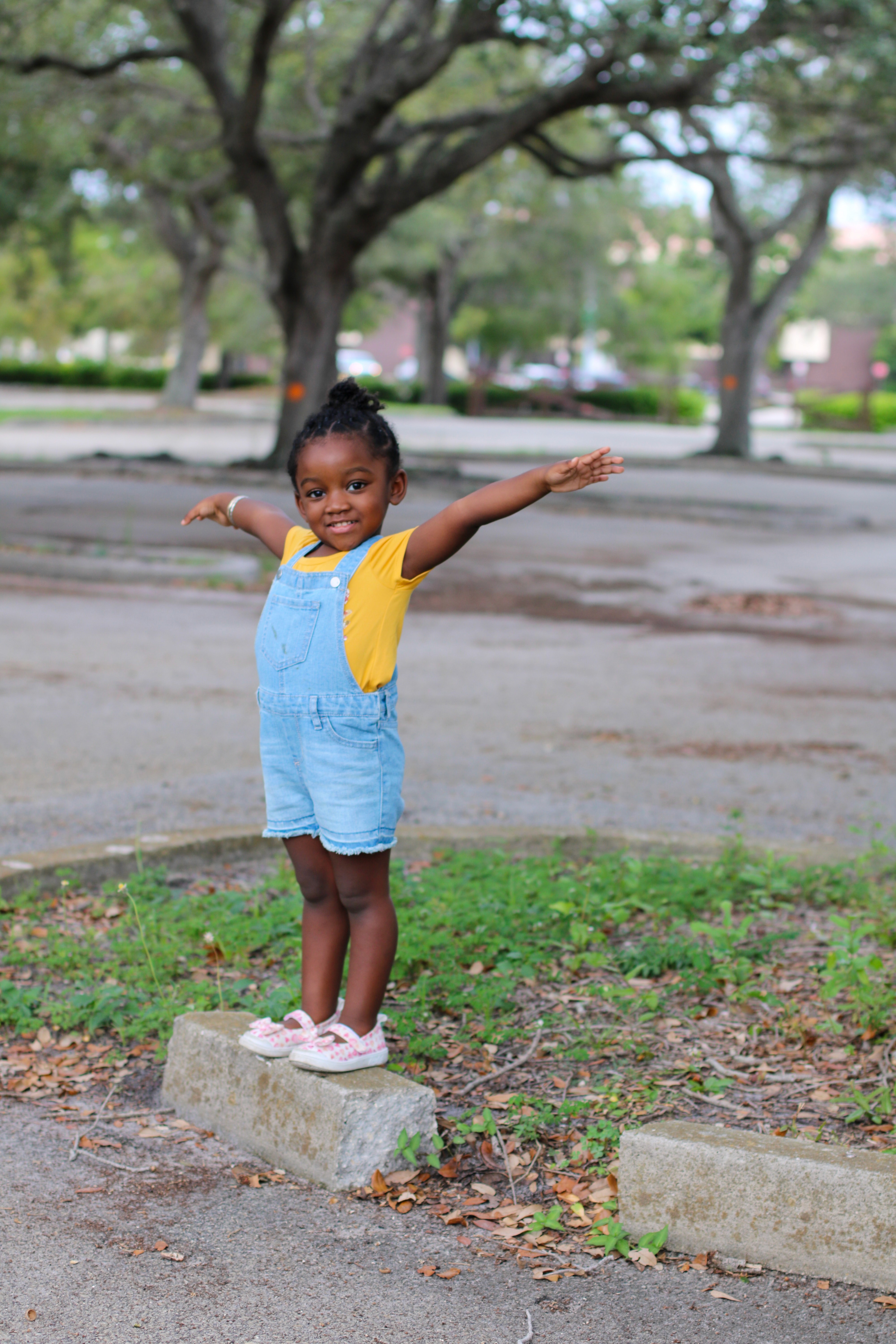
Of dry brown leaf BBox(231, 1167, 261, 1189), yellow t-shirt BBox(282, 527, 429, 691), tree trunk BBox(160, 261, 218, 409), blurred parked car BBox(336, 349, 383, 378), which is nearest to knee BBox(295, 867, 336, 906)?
yellow t-shirt BBox(282, 527, 429, 691)

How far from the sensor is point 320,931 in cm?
334

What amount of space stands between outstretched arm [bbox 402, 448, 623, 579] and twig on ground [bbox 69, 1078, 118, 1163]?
1.50m

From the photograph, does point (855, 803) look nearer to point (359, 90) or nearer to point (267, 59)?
point (267, 59)

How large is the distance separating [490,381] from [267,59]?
44.2m

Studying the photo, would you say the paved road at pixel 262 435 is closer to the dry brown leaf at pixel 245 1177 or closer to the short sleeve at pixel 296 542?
the short sleeve at pixel 296 542

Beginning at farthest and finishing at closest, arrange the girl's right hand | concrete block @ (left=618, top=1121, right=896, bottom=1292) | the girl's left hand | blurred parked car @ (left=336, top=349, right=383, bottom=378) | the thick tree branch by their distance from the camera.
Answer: blurred parked car @ (left=336, top=349, right=383, bottom=378)
the thick tree branch
the girl's right hand
the girl's left hand
concrete block @ (left=618, top=1121, right=896, bottom=1292)

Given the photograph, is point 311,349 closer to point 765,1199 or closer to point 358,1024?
point 358,1024

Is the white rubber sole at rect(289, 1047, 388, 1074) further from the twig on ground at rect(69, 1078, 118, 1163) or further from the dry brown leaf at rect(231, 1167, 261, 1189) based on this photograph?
the twig on ground at rect(69, 1078, 118, 1163)

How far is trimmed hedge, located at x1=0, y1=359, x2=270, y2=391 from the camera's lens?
56438mm

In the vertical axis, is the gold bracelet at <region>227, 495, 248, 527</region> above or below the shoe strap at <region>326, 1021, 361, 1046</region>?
above

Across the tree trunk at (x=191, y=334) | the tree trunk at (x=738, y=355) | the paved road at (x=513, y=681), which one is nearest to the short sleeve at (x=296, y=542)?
the paved road at (x=513, y=681)

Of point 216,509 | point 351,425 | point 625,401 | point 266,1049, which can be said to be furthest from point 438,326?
point 266,1049

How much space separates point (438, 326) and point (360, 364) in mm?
26194

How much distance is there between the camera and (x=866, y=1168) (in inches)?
107
